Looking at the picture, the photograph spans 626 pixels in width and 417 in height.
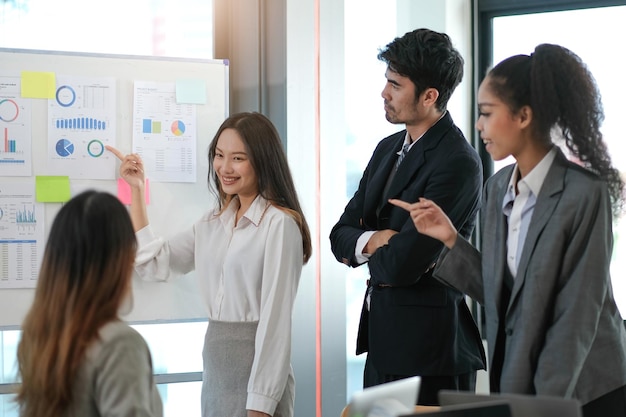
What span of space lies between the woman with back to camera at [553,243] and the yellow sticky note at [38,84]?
174cm

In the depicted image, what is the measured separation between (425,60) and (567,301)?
3.57ft

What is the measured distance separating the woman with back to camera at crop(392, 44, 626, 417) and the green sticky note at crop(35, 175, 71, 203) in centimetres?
169

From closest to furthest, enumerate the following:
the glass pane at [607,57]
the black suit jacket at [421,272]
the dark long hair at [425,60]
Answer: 1. the black suit jacket at [421,272]
2. the dark long hair at [425,60]
3. the glass pane at [607,57]

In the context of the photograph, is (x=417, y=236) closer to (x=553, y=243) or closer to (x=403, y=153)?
(x=403, y=153)

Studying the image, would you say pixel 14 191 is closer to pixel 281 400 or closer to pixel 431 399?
pixel 281 400

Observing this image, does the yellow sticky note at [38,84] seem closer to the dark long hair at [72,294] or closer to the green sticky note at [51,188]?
the green sticky note at [51,188]

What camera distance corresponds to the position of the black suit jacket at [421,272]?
8.88 ft

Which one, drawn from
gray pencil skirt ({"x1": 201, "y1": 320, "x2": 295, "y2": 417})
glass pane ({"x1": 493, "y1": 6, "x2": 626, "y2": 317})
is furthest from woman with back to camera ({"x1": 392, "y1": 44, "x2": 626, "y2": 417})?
glass pane ({"x1": 493, "y1": 6, "x2": 626, "y2": 317})

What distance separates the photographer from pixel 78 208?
1.75 m

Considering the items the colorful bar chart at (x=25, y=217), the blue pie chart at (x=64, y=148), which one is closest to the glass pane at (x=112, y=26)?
the blue pie chart at (x=64, y=148)

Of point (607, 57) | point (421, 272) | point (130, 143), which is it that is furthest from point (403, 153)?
point (607, 57)

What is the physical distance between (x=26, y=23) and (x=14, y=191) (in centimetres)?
72

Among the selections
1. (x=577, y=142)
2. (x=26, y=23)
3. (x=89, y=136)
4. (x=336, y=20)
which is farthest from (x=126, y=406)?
(x=336, y=20)

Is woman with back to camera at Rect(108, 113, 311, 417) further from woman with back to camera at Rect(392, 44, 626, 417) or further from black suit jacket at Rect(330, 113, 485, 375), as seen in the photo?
woman with back to camera at Rect(392, 44, 626, 417)
